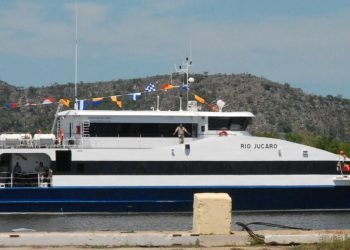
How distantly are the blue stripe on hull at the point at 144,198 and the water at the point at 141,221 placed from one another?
29 cm

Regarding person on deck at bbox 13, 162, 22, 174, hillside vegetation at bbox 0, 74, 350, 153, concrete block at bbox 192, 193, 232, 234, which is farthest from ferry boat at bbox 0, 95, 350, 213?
hillside vegetation at bbox 0, 74, 350, 153

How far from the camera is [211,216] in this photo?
1598 cm

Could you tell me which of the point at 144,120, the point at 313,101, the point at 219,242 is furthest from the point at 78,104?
the point at 313,101

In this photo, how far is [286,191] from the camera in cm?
2967

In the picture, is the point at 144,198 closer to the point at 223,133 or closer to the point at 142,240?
the point at 223,133

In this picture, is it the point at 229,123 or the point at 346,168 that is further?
the point at 229,123

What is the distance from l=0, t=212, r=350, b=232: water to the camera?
2570cm

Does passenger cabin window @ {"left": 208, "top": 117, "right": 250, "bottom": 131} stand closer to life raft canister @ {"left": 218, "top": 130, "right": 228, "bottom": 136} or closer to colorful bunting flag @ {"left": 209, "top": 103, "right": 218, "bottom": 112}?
life raft canister @ {"left": 218, "top": 130, "right": 228, "bottom": 136}

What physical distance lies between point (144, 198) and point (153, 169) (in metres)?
1.05

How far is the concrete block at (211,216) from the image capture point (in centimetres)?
1594

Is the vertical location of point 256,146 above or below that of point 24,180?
above

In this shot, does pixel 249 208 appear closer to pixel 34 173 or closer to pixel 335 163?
pixel 335 163

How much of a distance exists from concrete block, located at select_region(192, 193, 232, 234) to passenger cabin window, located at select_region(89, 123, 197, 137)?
13.9 m

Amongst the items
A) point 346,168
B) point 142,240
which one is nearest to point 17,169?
point 346,168
